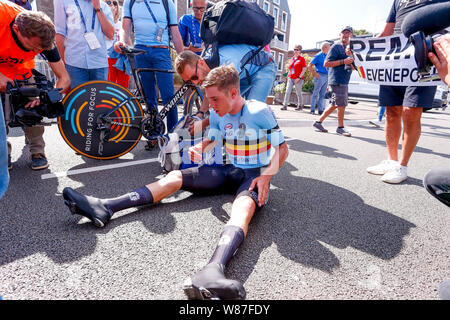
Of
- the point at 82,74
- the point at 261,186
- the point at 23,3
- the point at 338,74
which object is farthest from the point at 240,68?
the point at 338,74

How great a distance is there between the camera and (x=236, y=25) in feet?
8.52

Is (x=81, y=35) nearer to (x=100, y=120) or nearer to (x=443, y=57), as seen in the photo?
(x=100, y=120)

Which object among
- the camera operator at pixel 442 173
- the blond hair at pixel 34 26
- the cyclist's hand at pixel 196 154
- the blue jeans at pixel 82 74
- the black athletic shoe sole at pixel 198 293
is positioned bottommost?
the black athletic shoe sole at pixel 198 293

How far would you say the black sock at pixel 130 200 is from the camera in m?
1.91

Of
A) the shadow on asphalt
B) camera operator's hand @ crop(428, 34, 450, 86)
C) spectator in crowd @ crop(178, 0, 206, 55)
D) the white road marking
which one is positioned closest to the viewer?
camera operator's hand @ crop(428, 34, 450, 86)

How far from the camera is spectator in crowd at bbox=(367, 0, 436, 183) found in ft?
8.80

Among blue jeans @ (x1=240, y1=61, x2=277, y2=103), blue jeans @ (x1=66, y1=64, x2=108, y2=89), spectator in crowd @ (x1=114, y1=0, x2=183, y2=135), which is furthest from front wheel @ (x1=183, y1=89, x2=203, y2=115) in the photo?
blue jeans @ (x1=66, y1=64, x2=108, y2=89)

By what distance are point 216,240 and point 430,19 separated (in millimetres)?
1579

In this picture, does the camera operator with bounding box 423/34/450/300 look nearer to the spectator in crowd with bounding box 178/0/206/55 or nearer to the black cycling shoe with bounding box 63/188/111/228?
the black cycling shoe with bounding box 63/188/111/228

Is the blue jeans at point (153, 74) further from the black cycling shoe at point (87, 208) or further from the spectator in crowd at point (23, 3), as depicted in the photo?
the black cycling shoe at point (87, 208)

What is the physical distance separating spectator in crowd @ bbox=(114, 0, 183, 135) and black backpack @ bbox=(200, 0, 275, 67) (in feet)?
3.28

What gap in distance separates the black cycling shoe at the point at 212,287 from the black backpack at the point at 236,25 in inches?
84.9

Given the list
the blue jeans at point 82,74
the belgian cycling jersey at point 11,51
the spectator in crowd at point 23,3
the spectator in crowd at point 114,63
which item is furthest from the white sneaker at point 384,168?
the spectator in crowd at point 23,3
